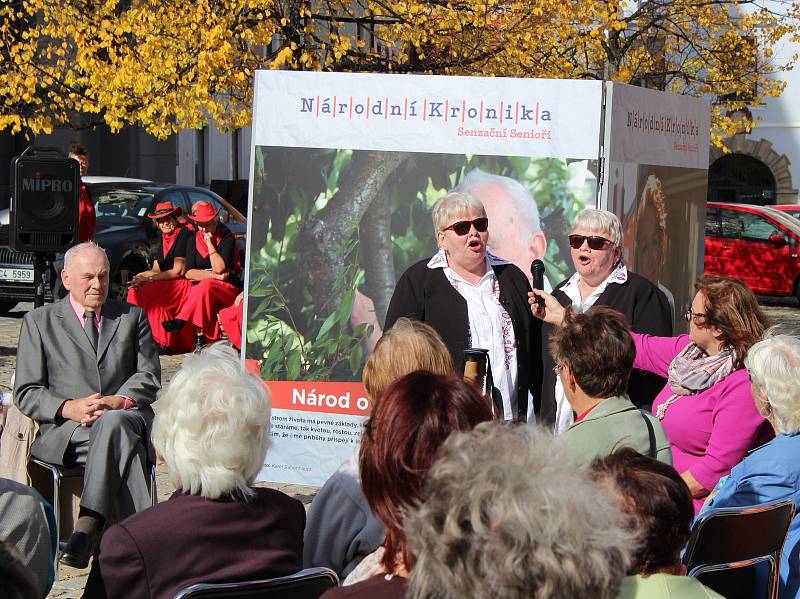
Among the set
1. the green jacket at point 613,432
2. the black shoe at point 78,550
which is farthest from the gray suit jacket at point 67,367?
the green jacket at point 613,432

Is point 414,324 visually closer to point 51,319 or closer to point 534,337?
point 534,337

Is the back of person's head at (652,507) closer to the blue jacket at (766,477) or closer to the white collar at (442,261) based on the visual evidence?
the blue jacket at (766,477)

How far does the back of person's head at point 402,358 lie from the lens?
11.5 feet

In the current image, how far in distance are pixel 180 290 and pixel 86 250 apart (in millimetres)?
6077

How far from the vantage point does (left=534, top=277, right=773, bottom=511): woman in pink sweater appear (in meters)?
4.16

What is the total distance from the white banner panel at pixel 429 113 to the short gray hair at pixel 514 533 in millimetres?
3905

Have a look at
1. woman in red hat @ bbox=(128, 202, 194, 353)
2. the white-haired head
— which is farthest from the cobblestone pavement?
the white-haired head

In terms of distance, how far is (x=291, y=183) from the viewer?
5.94m

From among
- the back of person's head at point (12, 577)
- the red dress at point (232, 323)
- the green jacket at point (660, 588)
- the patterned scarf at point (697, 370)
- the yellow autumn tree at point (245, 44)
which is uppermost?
the yellow autumn tree at point (245, 44)

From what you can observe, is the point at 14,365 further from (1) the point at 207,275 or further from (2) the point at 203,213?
(2) the point at 203,213

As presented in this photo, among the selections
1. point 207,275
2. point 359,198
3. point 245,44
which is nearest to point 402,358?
point 359,198

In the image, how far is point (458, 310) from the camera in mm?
5109

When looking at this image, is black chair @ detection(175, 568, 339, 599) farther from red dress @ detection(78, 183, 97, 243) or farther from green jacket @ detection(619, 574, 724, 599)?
red dress @ detection(78, 183, 97, 243)

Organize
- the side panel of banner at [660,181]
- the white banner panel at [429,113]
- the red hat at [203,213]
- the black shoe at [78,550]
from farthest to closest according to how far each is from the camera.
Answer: the red hat at [203,213], the side panel of banner at [660,181], the white banner panel at [429,113], the black shoe at [78,550]
